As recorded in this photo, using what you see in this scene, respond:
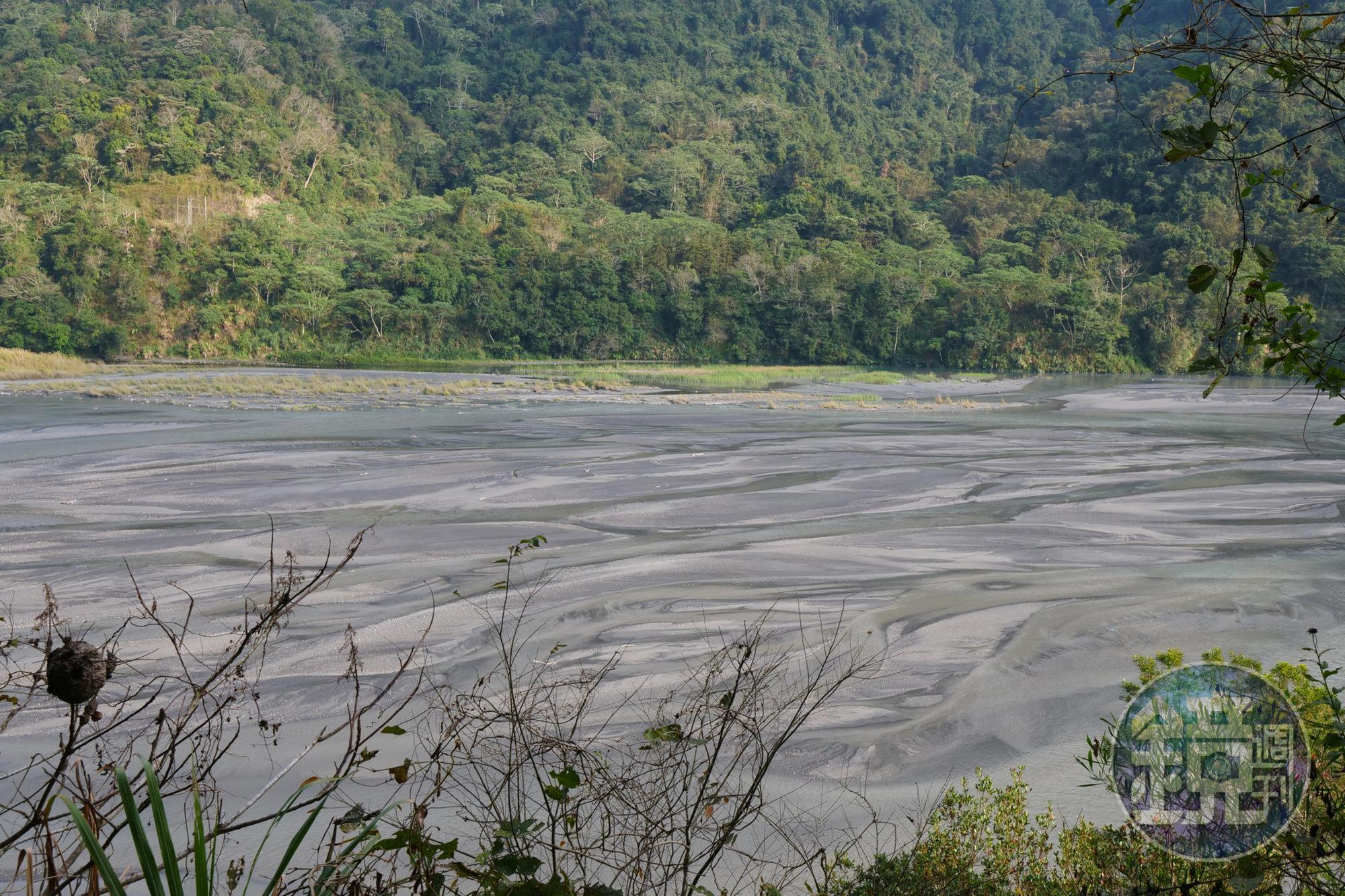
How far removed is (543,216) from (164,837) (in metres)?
48.7

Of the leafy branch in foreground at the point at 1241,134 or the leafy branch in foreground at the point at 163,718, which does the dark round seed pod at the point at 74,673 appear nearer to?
the leafy branch in foreground at the point at 163,718

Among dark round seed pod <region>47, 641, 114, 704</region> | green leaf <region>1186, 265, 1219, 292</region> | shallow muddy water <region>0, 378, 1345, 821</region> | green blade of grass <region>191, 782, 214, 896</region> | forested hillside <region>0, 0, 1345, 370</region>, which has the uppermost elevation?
forested hillside <region>0, 0, 1345, 370</region>

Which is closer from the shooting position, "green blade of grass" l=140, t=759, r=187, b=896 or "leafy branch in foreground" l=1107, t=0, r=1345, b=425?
"green blade of grass" l=140, t=759, r=187, b=896

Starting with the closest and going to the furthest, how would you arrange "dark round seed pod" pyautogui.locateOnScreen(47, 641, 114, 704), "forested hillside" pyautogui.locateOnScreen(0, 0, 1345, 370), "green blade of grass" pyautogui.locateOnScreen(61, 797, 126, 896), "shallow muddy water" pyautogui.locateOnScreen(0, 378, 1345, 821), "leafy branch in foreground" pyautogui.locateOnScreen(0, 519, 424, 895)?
"green blade of grass" pyautogui.locateOnScreen(61, 797, 126, 896) → "dark round seed pod" pyautogui.locateOnScreen(47, 641, 114, 704) → "leafy branch in foreground" pyautogui.locateOnScreen(0, 519, 424, 895) → "shallow muddy water" pyautogui.locateOnScreen(0, 378, 1345, 821) → "forested hillside" pyautogui.locateOnScreen(0, 0, 1345, 370)

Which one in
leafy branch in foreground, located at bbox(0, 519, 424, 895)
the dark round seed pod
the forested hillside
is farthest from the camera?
the forested hillside

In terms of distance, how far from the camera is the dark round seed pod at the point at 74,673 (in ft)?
4.21

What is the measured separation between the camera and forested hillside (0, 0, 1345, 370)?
133ft

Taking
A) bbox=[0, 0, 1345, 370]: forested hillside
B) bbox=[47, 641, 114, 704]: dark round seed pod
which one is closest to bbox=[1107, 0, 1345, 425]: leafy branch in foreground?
bbox=[47, 641, 114, 704]: dark round seed pod

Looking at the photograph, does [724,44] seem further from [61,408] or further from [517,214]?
[61,408]

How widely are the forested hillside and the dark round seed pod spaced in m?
37.0

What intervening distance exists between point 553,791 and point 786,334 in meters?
41.7

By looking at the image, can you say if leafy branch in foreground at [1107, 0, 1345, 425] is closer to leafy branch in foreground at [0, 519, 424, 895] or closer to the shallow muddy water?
leafy branch in foreground at [0, 519, 424, 895]

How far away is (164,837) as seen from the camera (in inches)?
47.4

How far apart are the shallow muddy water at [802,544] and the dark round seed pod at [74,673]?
370cm
